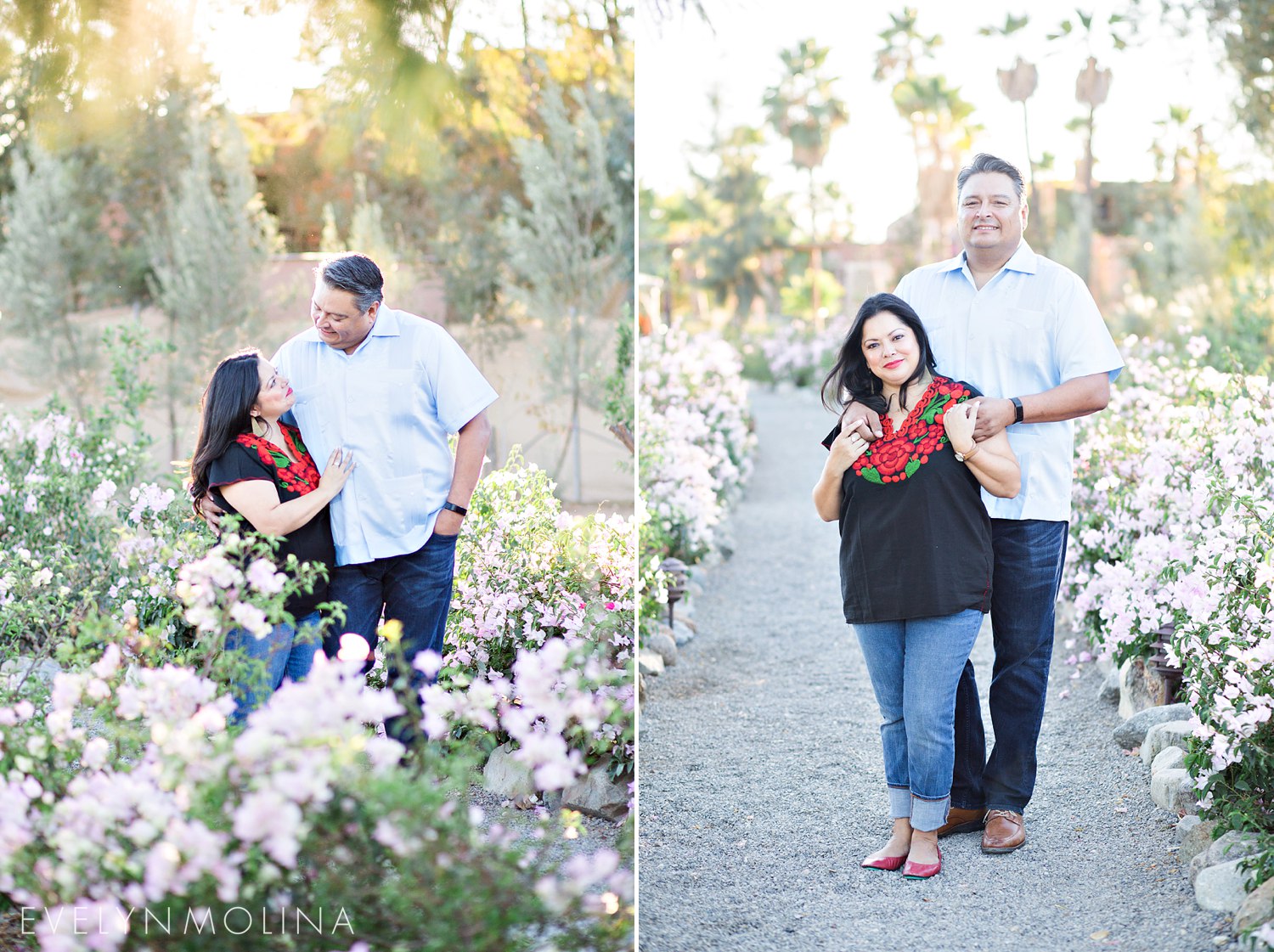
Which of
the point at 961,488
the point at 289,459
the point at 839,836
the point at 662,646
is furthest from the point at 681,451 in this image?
the point at 289,459

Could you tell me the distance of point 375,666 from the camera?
3.94 meters

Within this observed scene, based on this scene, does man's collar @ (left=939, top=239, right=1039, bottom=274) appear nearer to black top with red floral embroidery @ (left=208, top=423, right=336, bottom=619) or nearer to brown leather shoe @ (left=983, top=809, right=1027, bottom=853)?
brown leather shoe @ (left=983, top=809, right=1027, bottom=853)

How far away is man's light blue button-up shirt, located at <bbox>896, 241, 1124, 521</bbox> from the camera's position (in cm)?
318

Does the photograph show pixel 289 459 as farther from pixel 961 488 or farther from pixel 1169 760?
pixel 1169 760

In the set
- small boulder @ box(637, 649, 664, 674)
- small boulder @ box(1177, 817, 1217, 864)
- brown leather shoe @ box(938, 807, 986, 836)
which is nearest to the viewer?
small boulder @ box(1177, 817, 1217, 864)

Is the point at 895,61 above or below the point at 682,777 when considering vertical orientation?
above

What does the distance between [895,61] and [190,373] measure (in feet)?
91.2

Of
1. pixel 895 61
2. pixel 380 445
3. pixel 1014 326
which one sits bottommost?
pixel 380 445

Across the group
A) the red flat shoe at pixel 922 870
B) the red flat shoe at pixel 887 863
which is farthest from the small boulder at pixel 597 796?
the red flat shoe at pixel 922 870

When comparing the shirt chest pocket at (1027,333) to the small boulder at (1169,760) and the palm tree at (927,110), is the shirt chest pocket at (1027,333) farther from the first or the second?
the palm tree at (927,110)

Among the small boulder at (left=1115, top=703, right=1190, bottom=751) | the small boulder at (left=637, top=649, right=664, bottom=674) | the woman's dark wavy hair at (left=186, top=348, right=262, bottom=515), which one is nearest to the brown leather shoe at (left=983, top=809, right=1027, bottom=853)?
the small boulder at (left=1115, top=703, right=1190, bottom=751)

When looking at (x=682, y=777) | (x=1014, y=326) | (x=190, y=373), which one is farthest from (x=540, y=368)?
(x=1014, y=326)

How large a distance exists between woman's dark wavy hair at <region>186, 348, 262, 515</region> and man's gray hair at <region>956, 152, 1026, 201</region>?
72.6 inches

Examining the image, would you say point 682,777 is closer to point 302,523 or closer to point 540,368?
point 302,523
